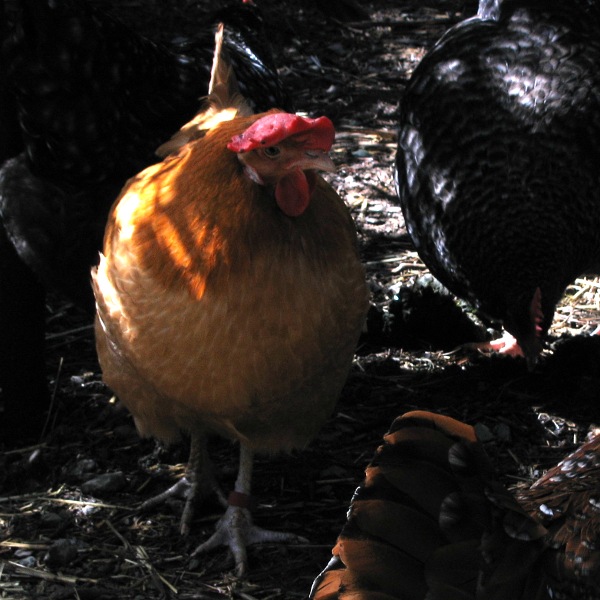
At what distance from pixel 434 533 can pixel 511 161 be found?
7.10ft

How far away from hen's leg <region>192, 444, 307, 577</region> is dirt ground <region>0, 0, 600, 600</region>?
43 millimetres

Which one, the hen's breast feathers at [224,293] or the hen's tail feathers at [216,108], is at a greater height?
the hen's tail feathers at [216,108]

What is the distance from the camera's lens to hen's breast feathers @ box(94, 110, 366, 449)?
2.85 metres

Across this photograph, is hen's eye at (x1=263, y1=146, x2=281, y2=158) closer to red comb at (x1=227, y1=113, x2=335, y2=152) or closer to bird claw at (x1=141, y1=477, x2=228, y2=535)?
red comb at (x1=227, y1=113, x2=335, y2=152)

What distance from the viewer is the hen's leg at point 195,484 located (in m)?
3.50

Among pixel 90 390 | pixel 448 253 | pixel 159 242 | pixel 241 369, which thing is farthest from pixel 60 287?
pixel 448 253

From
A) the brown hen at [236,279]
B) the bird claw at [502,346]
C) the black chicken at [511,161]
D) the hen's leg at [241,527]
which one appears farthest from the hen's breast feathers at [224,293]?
the bird claw at [502,346]

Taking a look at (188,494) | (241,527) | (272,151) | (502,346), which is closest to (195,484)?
(188,494)

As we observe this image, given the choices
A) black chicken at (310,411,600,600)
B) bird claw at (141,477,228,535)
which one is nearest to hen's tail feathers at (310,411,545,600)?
black chicken at (310,411,600,600)

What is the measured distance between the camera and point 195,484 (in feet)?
11.6

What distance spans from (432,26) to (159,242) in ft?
19.3

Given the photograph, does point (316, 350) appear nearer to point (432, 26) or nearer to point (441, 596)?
point (441, 596)

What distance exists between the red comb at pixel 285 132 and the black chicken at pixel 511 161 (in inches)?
53.8

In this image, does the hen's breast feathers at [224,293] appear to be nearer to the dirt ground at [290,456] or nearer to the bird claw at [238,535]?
the bird claw at [238,535]
